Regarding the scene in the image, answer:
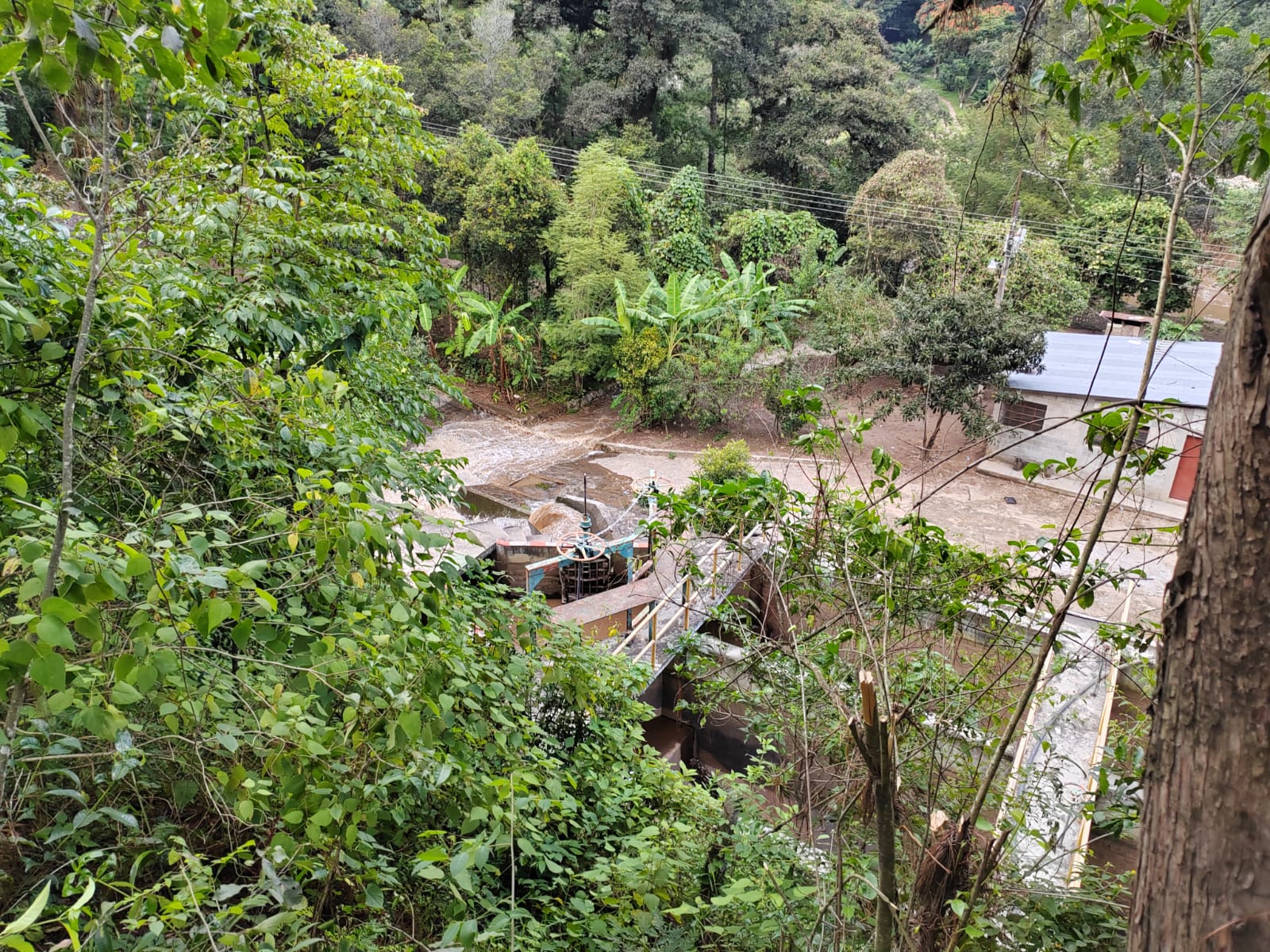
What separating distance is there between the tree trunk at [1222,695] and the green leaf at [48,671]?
1.75 meters

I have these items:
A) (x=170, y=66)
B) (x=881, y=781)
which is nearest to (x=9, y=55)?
(x=170, y=66)

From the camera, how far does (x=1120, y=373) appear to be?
13617mm

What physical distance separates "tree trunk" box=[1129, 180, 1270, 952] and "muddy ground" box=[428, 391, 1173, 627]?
9.84 meters

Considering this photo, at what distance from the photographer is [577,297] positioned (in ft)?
57.5

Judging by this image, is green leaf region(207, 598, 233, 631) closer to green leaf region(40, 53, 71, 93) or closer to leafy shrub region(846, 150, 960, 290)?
green leaf region(40, 53, 71, 93)

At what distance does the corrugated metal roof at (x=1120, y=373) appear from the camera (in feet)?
40.0

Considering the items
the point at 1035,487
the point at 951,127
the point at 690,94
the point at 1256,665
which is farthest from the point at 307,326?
the point at 951,127

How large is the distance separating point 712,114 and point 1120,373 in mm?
14742

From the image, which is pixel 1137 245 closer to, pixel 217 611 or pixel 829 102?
pixel 829 102

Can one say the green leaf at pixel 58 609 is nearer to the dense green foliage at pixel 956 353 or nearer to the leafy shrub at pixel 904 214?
the dense green foliage at pixel 956 353

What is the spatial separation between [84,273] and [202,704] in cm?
188

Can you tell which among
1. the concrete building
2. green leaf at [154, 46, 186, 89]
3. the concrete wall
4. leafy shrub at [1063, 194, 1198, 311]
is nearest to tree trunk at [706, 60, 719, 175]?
leafy shrub at [1063, 194, 1198, 311]

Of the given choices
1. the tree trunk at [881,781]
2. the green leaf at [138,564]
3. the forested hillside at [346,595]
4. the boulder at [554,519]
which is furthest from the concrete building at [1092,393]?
the green leaf at [138,564]

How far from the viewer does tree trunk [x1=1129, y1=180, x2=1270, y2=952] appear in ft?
3.42
